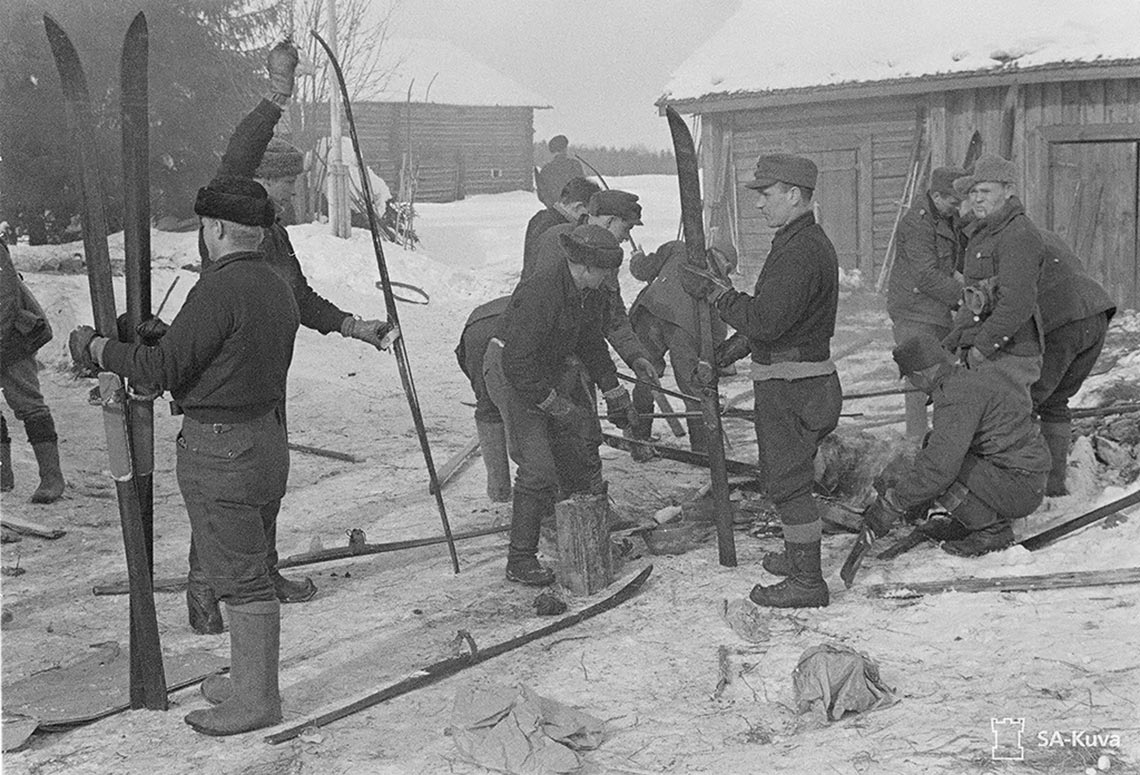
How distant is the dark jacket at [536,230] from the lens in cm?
771

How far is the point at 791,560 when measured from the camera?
18.5 ft

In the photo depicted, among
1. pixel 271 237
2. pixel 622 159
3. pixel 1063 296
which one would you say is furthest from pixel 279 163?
pixel 622 159

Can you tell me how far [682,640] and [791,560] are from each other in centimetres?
74

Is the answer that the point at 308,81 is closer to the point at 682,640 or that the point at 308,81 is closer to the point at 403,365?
the point at 403,365

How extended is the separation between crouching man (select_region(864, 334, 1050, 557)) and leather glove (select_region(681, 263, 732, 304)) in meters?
1.36

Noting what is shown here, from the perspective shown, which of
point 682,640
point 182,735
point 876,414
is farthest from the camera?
point 876,414

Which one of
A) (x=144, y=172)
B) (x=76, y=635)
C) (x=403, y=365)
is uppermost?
(x=144, y=172)

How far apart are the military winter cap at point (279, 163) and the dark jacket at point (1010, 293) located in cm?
358

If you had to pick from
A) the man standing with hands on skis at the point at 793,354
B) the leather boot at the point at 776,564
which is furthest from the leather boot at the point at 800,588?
the leather boot at the point at 776,564

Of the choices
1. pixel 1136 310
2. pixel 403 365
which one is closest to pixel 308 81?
pixel 1136 310

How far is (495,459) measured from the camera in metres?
7.77

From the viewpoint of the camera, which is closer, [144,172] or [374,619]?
[144,172]

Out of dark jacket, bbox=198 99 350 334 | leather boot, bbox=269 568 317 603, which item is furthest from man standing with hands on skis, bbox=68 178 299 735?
leather boot, bbox=269 568 317 603

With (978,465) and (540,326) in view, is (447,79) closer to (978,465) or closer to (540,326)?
(540,326)
